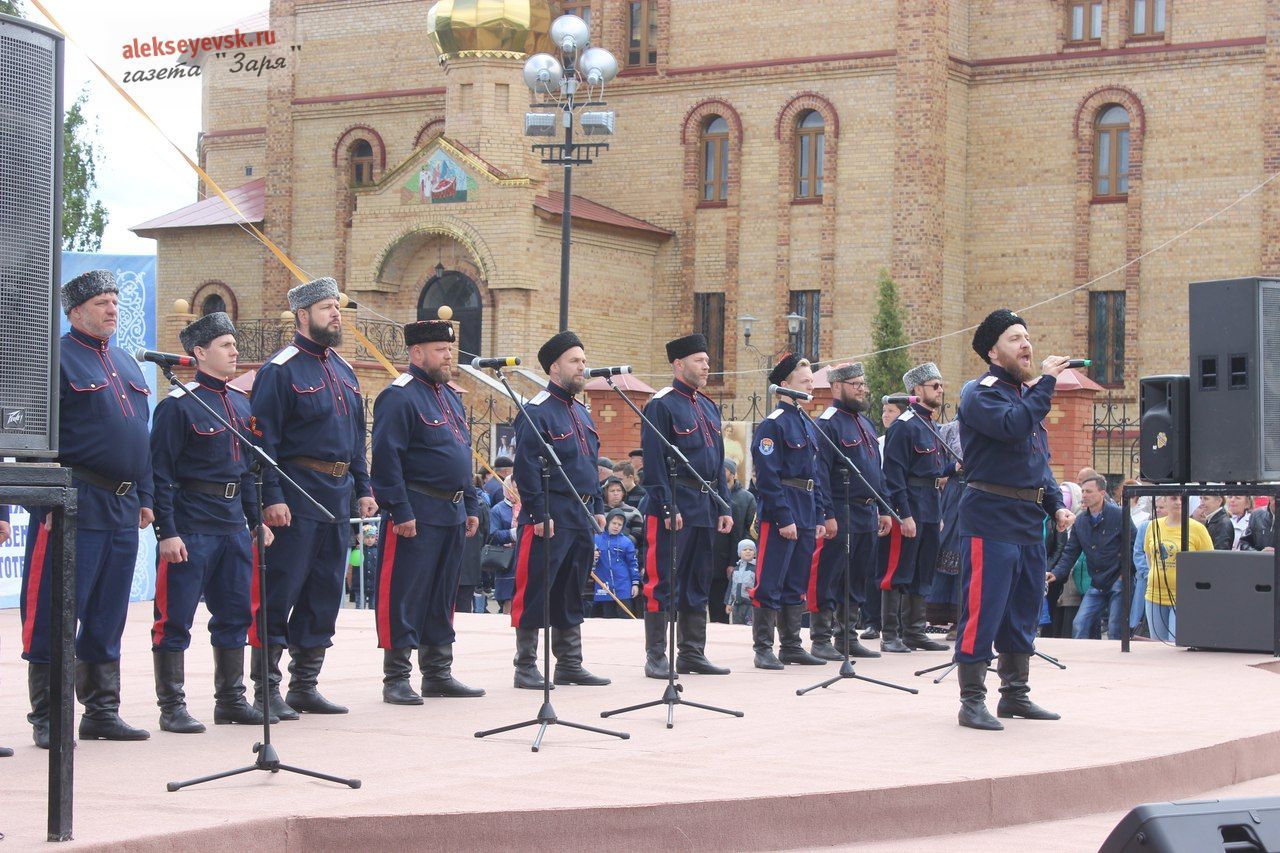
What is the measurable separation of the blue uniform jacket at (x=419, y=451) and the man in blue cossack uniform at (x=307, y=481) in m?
0.37

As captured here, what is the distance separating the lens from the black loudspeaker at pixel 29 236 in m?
6.38

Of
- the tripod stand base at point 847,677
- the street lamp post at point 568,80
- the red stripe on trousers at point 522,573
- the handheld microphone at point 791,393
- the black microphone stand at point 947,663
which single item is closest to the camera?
the tripod stand base at point 847,677

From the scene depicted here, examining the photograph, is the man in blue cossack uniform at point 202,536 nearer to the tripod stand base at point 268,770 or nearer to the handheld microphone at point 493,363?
the handheld microphone at point 493,363

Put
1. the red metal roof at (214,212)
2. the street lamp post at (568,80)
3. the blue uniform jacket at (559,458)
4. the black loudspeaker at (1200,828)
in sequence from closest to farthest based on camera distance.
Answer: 1. the black loudspeaker at (1200,828)
2. the blue uniform jacket at (559,458)
3. the street lamp post at (568,80)
4. the red metal roof at (214,212)

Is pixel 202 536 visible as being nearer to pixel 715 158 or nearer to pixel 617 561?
pixel 617 561

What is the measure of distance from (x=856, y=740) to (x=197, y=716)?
11.4ft

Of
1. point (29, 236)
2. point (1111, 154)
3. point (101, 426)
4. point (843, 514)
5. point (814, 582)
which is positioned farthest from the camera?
point (1111, 154)

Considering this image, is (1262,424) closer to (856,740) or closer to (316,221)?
(856,740)

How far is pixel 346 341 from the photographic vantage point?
36.7m

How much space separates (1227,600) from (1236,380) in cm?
166

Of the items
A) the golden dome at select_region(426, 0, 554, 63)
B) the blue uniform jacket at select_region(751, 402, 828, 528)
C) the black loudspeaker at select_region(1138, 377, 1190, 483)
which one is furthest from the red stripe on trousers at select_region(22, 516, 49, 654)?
the golden dome at select_region(426, 0, 554, 63)

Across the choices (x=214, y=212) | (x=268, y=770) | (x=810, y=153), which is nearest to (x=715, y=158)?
(x=810, y=153)

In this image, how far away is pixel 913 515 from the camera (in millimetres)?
14711

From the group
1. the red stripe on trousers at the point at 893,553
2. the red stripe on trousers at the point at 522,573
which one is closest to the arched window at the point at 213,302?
the red stripe on trousers at the point at 893,553
